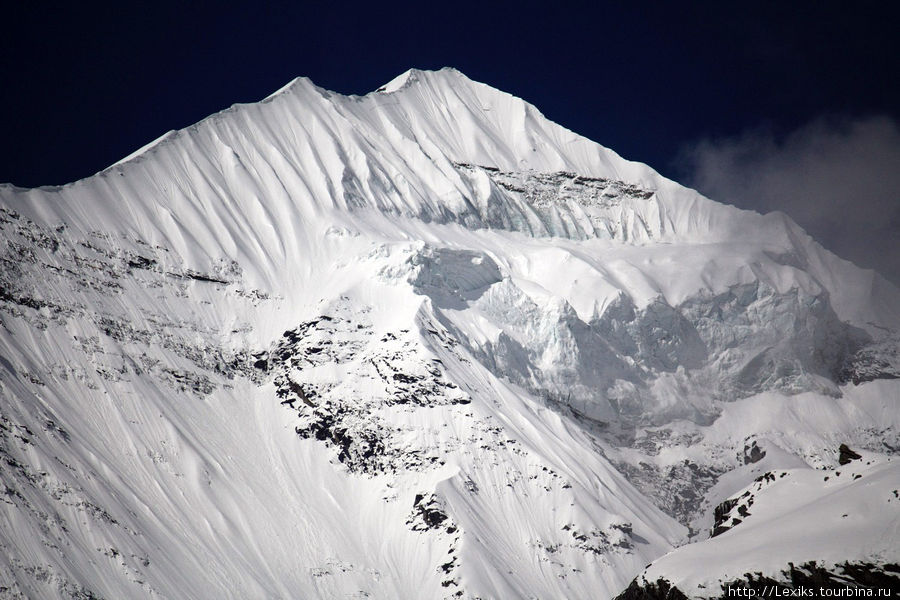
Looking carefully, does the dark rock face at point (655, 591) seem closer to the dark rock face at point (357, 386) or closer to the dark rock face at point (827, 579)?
the dark rock face at point (827, 579)

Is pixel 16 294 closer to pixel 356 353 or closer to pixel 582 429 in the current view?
pixel 356 353

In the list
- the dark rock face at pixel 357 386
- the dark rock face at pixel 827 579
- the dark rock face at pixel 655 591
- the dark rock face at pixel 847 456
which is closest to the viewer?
the dark rock face at pixel 827 579

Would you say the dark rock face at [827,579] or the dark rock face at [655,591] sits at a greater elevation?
the dark rock face at [655,591]

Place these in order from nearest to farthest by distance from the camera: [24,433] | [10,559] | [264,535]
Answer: [10,559] < [24,433] < [264,535]

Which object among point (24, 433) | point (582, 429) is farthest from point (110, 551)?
point (582, 429)

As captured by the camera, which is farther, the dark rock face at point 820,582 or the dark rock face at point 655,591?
the dark rock face at point 655,591

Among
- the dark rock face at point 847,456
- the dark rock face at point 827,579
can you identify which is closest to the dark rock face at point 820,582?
the dark rock face at point 827,579

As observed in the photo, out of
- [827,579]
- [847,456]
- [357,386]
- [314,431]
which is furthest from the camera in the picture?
[357,386]

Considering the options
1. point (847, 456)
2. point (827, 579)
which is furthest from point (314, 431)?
point (827, 579)

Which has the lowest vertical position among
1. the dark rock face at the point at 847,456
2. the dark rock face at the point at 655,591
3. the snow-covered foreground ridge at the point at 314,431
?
the dark rock face at the point at 655,591

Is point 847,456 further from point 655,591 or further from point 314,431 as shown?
point 314,431

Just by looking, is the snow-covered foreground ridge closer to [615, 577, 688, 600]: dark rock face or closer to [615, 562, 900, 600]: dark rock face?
[615, 577, 688, 600]: dark rock face
